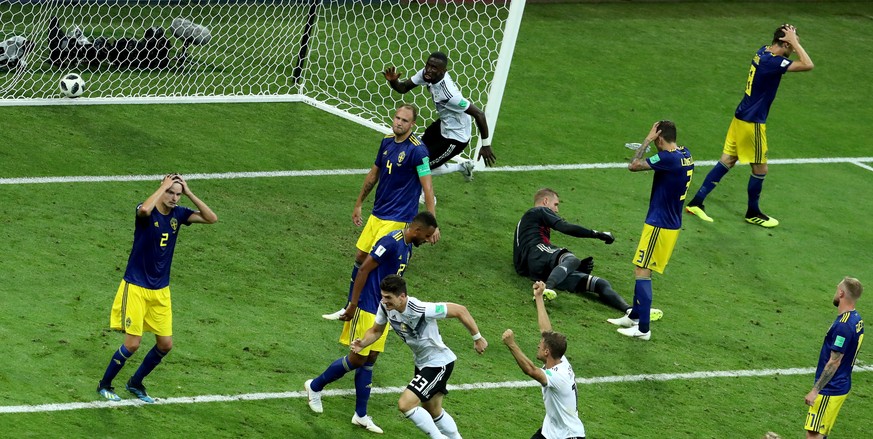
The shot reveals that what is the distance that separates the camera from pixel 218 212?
46.9 feet

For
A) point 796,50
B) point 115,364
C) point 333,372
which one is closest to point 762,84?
point 796,50

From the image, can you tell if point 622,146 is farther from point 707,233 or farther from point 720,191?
point 707,233

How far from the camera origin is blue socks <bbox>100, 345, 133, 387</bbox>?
991 cm

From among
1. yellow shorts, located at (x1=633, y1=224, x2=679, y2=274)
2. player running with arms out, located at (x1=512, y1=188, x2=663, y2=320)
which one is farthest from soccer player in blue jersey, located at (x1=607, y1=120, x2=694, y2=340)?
player running with arms out, located at (x1=512, y1=188, x2=663, y2=320)

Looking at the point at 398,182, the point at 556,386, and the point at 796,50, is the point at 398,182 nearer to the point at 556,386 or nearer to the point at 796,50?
the point at 556,386

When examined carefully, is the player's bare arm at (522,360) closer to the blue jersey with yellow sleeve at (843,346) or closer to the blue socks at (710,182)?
the blue jersey with yellow sleeve at (843,346)

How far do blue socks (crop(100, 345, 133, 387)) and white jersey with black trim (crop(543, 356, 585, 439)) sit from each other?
3.34 metres

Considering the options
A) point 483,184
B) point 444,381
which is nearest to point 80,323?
point 444,381

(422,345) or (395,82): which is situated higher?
(395,82)

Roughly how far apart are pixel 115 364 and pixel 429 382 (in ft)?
8.28

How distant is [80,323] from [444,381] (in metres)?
3.65

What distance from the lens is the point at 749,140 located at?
16.0m

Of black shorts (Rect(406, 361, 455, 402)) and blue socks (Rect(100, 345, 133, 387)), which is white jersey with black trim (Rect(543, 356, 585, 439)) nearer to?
black shorts (Rect(406, 361, 455, 402))

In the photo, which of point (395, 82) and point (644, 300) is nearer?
point (644, 300)
